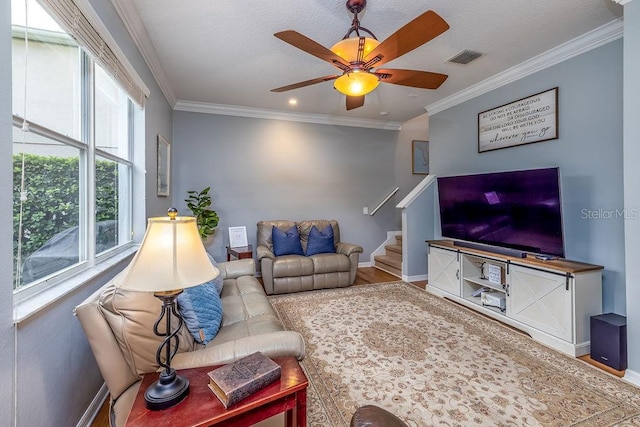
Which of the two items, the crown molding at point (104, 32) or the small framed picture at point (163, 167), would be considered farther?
the small framed picture at point (163, 167)

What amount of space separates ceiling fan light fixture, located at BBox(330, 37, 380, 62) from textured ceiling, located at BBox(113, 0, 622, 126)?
410 mm

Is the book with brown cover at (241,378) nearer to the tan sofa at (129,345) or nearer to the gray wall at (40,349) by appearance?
the tan sofa at (129,345)

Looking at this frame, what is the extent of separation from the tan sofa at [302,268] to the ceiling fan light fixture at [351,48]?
258 centimetres

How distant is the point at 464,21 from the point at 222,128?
345 centimetres

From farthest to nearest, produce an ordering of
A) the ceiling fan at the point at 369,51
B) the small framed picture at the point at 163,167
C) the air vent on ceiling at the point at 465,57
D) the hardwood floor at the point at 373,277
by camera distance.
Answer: the hardwood floor at the point at 373,277
the small framed picture at the point at 163,167
the air vent on ceiling at the point at 465,57
the ceiling fan at the point at 369,51

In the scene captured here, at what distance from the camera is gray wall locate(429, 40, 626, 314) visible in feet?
7.83

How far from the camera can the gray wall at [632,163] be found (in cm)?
192

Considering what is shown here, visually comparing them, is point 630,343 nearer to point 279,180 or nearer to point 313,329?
point 313,329

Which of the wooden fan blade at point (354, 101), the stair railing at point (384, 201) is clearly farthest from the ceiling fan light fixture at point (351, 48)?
the stair railing at point (384, 201)

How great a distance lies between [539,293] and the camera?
2.54 metres

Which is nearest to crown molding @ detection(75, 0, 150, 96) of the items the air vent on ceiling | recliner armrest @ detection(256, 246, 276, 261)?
recliner armrest @ detection(256, 246, 276, 261)

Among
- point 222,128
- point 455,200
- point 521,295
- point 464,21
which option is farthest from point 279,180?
point 521,295

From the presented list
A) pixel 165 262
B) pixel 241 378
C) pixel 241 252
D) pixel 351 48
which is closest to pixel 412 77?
pixel 351 48

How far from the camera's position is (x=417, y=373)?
205 cm
